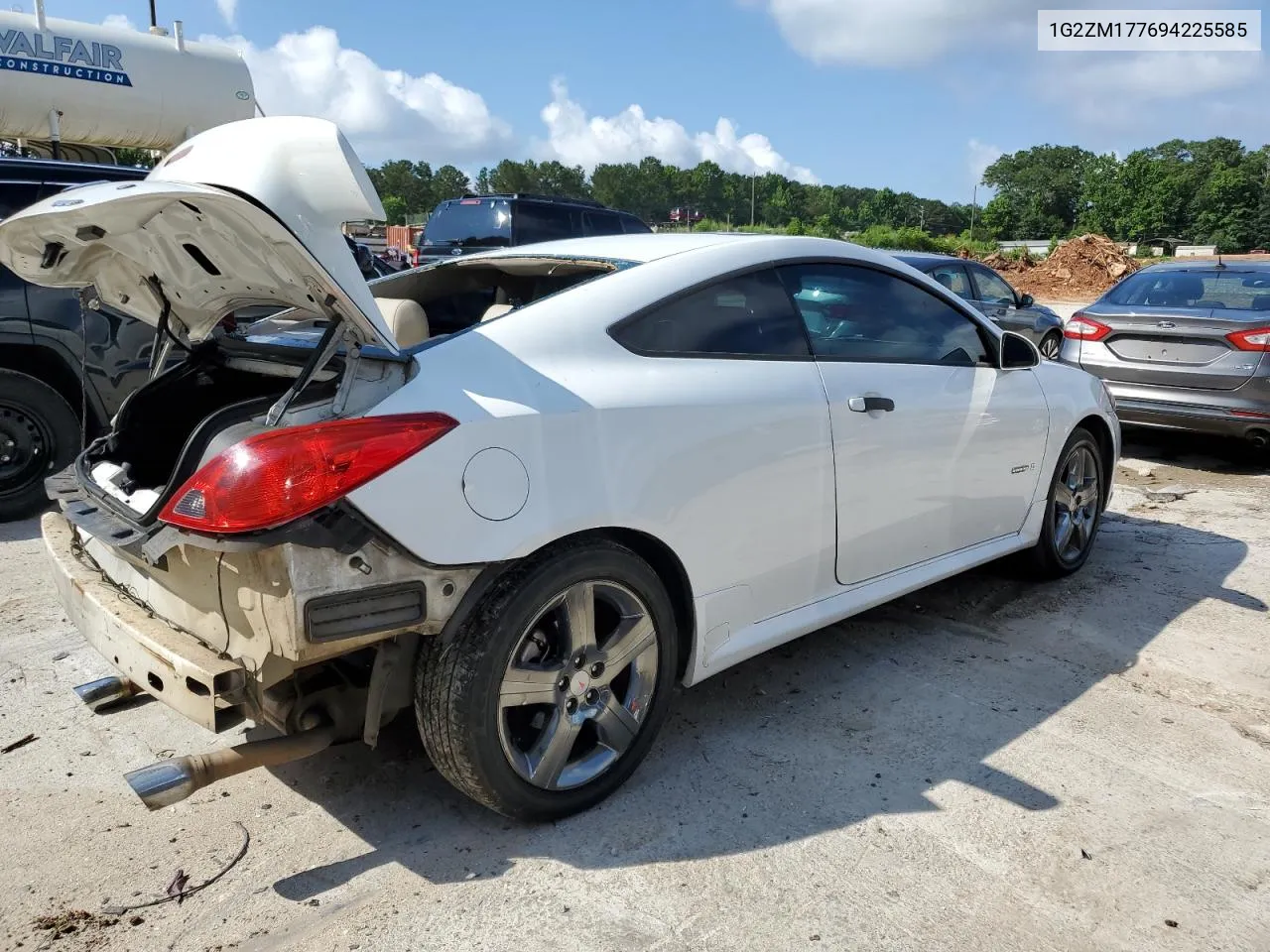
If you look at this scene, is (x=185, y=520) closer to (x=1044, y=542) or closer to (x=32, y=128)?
(x=1044, y=542)

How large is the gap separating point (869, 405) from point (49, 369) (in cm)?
458

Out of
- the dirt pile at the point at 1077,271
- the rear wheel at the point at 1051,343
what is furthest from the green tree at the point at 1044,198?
the rear wheel at the point at 1051,343

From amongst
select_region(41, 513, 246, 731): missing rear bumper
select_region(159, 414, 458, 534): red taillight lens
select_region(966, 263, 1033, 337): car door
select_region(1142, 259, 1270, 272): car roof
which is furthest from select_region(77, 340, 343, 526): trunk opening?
select_region(966, 263, 1033, 337): car door

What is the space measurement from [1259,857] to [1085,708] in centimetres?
92

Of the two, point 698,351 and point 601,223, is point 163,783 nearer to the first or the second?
point 698,351

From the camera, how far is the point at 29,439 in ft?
18.2

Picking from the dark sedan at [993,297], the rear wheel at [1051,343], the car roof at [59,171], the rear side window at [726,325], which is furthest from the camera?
the rear wheel at [1051,343]

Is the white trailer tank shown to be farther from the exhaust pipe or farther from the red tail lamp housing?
the red tail lamp housing

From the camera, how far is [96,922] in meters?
2.41

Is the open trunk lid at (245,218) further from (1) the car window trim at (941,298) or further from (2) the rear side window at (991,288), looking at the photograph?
(2) the rear side window at (991,288)

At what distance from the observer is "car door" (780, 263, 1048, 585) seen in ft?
11.5

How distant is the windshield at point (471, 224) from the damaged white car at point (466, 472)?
930 centimetres

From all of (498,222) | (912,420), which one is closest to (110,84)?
(498,222)

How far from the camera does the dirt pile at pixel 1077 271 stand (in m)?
38.1
